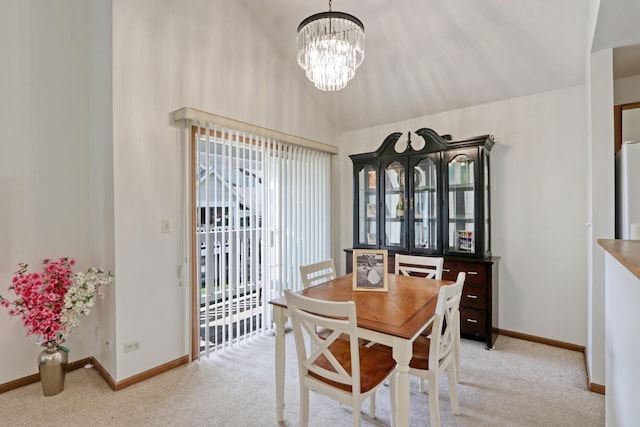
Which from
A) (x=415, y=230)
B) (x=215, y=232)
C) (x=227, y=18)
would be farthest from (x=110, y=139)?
(x=415, y=230)

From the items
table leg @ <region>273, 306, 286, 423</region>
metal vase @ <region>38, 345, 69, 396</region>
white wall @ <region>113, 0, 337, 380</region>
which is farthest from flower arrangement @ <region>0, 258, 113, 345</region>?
table leg @ <region>273, 306, 286, 423</region>

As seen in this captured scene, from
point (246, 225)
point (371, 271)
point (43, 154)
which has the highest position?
point (43, 154)

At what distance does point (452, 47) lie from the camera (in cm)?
289

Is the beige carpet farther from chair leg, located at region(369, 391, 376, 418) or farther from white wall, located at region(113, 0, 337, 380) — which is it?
white wall, located at region(113, 0, 337, 380)

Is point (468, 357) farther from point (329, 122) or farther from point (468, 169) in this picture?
point (329, 122)

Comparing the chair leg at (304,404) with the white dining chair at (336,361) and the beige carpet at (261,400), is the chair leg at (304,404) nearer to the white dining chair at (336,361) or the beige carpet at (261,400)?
the white dining chair at (336,361)

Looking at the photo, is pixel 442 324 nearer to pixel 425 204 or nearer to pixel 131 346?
pixel 425 204

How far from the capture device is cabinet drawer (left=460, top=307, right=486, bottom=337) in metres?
2.92

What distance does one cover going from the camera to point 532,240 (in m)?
3.07

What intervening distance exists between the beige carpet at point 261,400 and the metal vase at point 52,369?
6 cm

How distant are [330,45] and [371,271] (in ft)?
5.11

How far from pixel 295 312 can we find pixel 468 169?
7.95 feet

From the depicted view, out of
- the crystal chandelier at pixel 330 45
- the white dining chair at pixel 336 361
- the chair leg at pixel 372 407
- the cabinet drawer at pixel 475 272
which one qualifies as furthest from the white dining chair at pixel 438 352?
the crystal chandelier at pixel 330 45

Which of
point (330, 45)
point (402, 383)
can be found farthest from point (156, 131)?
point (402, 383)
